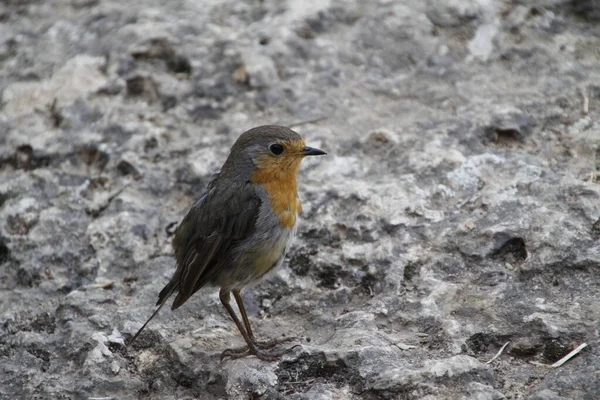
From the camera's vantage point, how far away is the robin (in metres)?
4.49

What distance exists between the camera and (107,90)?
5.95m

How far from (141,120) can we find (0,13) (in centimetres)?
235

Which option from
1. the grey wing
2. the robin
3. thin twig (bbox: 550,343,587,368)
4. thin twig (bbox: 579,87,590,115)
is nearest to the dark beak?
the robin

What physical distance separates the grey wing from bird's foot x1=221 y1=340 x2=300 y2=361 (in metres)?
0.44

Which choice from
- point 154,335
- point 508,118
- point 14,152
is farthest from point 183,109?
point 508,118

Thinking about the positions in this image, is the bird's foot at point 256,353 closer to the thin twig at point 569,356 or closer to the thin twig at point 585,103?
the thin twig at point 569,356

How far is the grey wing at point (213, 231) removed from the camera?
4480mm

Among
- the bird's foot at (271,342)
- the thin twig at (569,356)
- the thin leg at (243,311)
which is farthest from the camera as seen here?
the thin leg at (243,311)

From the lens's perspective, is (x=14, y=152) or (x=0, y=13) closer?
(x=14, y=152)

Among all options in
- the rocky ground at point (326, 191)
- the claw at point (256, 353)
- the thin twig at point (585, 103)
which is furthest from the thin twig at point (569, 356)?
the thin twig at point (585, 103)

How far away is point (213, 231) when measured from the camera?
4574 mm

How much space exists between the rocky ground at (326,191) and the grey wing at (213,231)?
33 cm

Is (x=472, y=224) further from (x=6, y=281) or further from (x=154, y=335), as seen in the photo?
(x=6, y=281)

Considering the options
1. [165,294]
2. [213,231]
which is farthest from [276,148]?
[165,294]
